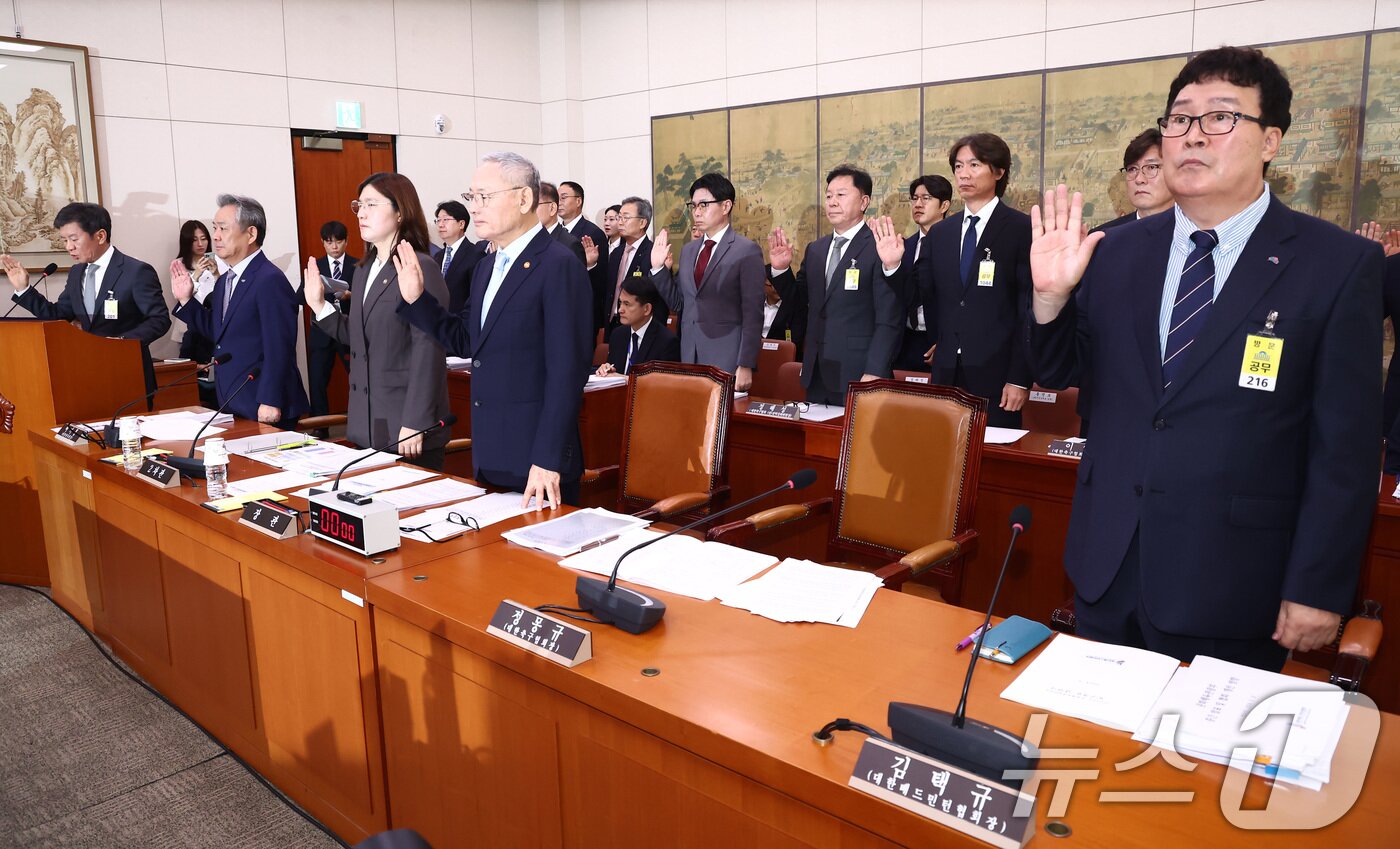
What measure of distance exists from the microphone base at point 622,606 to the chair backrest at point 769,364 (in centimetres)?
323

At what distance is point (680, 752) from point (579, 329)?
4.91 feet

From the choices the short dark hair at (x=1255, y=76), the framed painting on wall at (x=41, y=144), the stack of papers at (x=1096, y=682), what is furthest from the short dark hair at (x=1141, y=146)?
the framed painting on wall at (x=41, y=144)

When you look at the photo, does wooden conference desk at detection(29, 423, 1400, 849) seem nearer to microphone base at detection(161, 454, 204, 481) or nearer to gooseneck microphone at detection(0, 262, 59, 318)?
microphone base at detection(161, 454, 204, 481)

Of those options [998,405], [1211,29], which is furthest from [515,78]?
[998,405]

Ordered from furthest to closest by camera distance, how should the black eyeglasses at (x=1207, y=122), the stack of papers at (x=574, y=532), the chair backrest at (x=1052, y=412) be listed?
1. the chair backrest at (x=1052, y=412)
2. the stack of papers at (x=574, y=532)
3. the black eyeglasses at (x=1207, y=122)

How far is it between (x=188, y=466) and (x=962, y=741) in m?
2.39

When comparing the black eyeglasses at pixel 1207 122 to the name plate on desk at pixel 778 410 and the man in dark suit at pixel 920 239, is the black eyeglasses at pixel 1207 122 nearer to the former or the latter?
the name plate on desk at pixel 778 410

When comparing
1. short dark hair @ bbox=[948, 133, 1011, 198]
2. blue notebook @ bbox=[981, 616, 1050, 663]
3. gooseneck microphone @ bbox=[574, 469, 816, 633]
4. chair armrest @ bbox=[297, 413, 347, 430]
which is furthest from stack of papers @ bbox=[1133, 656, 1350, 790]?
chair armrest @ bbox=[297, 413, 347, 430]

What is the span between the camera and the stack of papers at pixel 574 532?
208cm

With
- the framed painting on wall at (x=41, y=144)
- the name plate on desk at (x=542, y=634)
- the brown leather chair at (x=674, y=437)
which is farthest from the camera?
the framed painting on wall at (x=41, y=144)

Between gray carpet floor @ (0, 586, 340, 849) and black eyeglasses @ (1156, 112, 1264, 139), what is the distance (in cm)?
238

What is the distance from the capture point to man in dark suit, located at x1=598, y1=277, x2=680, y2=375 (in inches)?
183

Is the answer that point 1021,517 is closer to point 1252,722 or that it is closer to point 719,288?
point 1252,722

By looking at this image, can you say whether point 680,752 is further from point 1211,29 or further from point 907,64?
point 907,64
